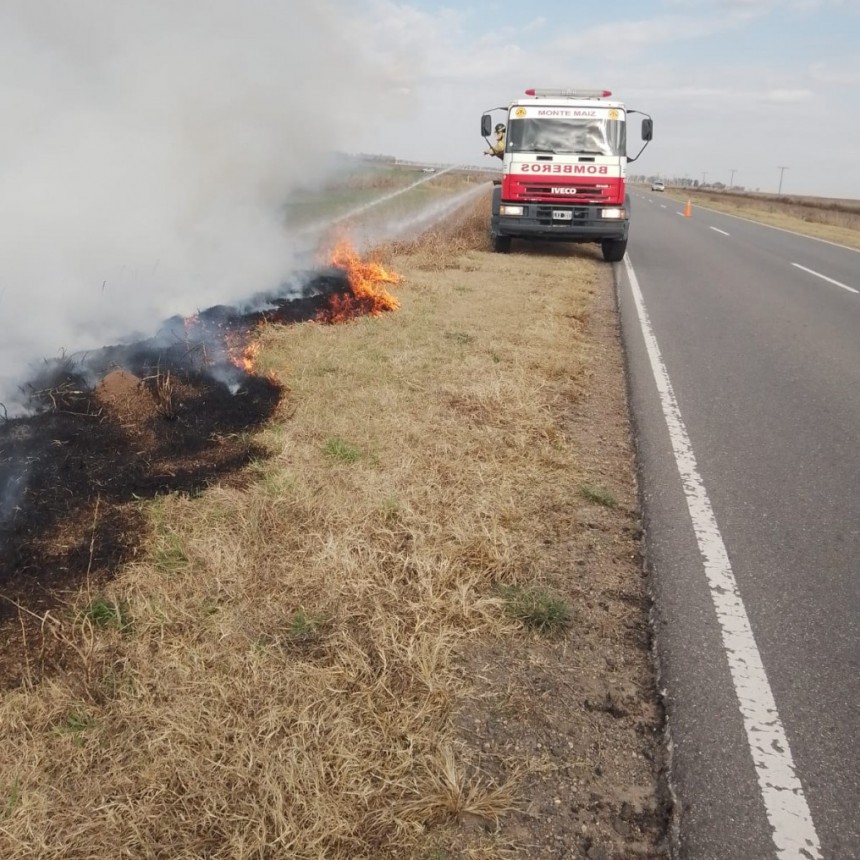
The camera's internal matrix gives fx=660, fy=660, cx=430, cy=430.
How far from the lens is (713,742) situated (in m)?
2.32

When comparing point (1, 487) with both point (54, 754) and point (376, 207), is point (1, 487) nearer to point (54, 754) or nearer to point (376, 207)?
point (54, 754)

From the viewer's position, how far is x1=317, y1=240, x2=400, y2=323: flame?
7767 mm

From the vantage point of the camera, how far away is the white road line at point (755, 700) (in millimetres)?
2031

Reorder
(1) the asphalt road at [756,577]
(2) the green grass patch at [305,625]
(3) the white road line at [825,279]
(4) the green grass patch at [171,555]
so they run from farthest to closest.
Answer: (3) the white road line at [825,279] → (4) the green grass patch at [171,555] → (2) the green grass patch at [305,625] → (1) the asphalt road at [756,577]

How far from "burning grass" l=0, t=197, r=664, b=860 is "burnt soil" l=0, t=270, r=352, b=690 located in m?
0.10

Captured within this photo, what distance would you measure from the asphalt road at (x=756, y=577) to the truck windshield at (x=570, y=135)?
5686 mm

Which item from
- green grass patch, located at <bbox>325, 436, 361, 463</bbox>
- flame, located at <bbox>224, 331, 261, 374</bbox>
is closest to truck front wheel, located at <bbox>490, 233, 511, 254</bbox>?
flame, located at <bbox>224, 331, 261, 374</bbox>

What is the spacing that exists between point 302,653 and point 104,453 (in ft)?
7.20

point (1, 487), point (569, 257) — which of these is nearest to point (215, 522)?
point (1, 487)

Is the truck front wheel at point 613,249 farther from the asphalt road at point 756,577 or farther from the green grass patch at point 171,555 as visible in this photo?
the green grass patch at point 171,555

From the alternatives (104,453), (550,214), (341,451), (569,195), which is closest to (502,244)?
(550,214)

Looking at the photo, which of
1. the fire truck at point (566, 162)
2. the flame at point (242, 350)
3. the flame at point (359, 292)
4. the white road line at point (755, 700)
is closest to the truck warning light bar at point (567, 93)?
the fire truck at point (566, 162)

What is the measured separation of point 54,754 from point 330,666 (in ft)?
3.12

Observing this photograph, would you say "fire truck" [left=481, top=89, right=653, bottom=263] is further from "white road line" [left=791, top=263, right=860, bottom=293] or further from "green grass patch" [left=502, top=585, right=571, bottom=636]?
"green grass patch" [left=502, top=585, right=571, bottom=636]
